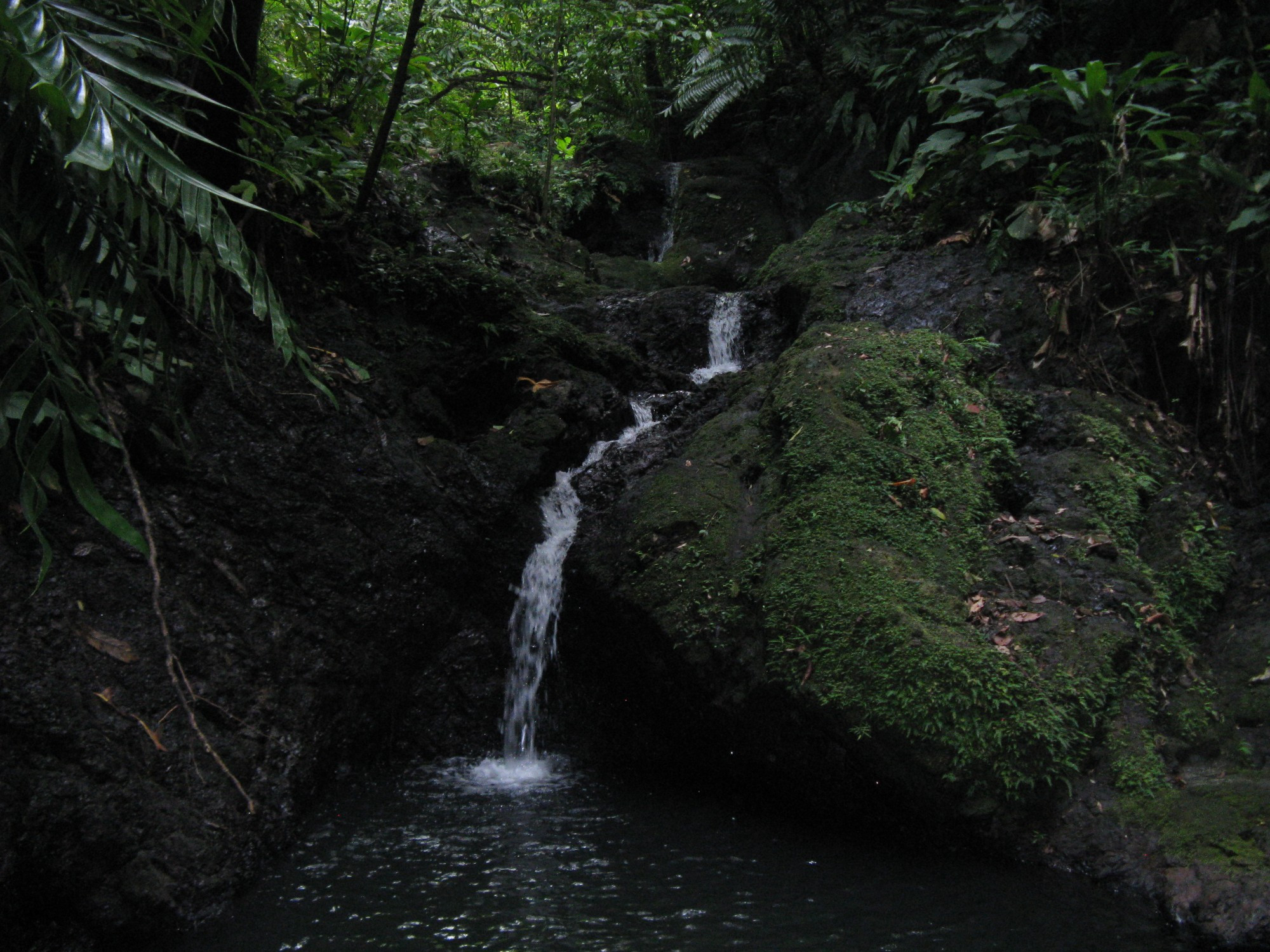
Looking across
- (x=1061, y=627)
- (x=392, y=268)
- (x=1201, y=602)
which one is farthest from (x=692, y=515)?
(x=392, y=268)

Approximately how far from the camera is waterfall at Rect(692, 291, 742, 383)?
316 inches

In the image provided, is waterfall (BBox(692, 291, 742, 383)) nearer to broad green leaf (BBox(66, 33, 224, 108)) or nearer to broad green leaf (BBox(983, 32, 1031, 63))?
broad green leaf (BBox(983, 32, 1031, 63))

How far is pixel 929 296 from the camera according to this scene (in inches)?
249

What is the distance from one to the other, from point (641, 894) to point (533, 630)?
2369mm

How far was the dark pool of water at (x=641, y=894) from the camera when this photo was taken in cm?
307

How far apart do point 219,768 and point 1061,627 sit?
13.4 feet

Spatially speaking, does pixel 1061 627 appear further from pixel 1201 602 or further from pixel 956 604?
pixel 1201 602

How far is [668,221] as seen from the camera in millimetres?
12219

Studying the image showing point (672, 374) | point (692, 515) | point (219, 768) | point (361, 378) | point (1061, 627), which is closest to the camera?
point (219, 768)

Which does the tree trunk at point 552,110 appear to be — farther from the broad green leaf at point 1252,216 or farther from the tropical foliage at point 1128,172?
the broad green leaf at point 1252,216

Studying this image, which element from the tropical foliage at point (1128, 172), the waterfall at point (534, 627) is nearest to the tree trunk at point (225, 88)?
the waterfall at point (534, 627)

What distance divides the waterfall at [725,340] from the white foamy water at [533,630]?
2679 mm

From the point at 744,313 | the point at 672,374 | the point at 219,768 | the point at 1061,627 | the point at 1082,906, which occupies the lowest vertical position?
the point at 1082,906

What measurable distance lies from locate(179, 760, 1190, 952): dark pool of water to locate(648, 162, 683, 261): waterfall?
904cm
